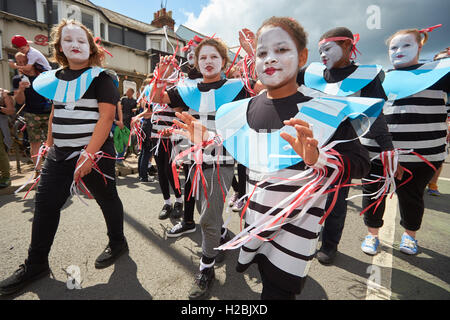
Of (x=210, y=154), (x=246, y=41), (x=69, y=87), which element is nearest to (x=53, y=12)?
(x=69, y=87)

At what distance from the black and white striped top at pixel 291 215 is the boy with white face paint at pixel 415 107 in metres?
1.45

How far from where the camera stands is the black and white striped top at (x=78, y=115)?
1754 mm

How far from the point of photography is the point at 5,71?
9.40 m

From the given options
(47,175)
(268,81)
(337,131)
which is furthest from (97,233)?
(337,131)

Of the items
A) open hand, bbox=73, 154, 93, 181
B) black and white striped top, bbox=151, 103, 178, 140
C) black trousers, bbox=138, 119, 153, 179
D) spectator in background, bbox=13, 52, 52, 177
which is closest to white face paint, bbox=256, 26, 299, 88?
open hand, bbox=73, 154, 93, 181

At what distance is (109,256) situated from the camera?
6.75ft

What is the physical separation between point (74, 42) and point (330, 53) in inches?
82.8

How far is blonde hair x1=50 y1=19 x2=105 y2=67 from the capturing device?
182cm

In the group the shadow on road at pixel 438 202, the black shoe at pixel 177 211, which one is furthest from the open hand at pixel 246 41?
the shadow on road at pixel 438 202

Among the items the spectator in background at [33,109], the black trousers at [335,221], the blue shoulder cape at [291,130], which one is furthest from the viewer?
the spectator in background at [33,109]

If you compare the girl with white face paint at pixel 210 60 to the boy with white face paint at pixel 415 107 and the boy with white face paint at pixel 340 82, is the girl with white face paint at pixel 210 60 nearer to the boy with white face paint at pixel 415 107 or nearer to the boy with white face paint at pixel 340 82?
the boy with white face paint at pixel 340 82

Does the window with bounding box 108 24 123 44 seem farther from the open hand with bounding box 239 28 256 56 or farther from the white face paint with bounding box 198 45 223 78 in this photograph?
the white face paint with bounding box 198 45 223 78

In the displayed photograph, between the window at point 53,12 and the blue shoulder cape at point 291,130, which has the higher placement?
the window at point 53,12
